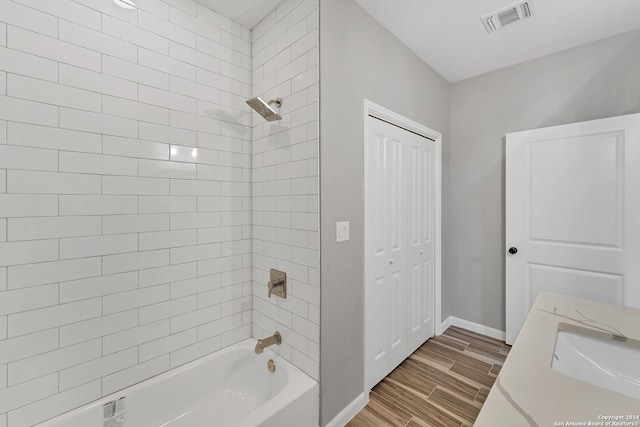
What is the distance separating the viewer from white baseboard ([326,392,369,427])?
161 cm

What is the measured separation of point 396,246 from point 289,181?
1.05m

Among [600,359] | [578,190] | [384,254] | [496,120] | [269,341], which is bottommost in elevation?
[269,341]

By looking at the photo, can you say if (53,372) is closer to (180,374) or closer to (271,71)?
(180,374)

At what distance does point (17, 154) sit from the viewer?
3.82 ft

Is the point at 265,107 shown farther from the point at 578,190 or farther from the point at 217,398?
the point at 578,190

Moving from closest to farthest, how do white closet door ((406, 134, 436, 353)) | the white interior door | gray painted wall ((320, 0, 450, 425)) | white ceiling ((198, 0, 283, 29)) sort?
1. gray painted wall ((320, 0, 450, 425))
2. white ceiling ((198, 0, 283, 29))
3. the white interior door
4. white closet door ((406, 134, 436, 353))

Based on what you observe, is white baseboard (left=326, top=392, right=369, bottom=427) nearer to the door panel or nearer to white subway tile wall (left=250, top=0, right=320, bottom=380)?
white subway tile wall (left=250, top=0, right=320, bottom=380)

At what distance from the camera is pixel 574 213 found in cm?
214

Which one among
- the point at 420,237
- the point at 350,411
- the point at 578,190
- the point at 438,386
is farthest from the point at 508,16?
the point at 350,411

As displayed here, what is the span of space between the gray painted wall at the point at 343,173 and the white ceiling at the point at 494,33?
0.70 feet

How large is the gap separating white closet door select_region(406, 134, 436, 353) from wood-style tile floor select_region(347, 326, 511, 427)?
0.20 metres

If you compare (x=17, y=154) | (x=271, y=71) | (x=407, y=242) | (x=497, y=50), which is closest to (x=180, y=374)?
(x=17, y=154)

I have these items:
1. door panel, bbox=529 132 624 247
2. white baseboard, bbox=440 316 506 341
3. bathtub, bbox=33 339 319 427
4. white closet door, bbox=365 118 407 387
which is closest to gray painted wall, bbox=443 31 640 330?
white baseboard, bbox=440 316 506 341

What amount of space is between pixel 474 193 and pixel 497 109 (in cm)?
83
